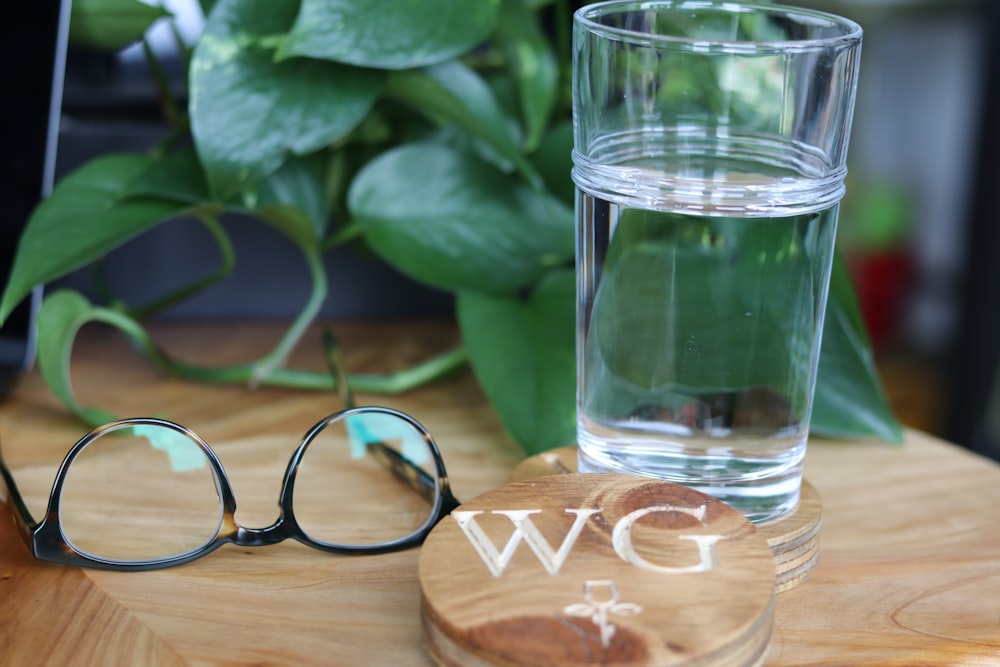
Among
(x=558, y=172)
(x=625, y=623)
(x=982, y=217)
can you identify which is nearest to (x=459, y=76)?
(x=558, y=172)

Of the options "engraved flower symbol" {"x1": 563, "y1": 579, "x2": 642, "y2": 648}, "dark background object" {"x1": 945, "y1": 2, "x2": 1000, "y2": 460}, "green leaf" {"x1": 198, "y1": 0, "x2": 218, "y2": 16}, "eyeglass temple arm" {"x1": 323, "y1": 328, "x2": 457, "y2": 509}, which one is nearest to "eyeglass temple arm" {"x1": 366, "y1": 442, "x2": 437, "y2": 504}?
"eyeglass temple arm" {"x1": 323, "y1": 328, "x2": 457, "y2": 509}

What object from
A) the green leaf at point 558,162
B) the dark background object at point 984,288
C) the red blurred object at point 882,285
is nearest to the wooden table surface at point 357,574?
the green leaf at point 558,162

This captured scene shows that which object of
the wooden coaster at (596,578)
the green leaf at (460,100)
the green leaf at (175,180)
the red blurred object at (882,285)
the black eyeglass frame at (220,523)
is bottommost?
the red blurred object at (882,285)

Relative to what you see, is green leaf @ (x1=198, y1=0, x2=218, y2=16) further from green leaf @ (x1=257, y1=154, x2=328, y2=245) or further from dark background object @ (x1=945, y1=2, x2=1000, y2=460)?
dark background object @ (x1=945, y1=2, x2=1000, y2=460)

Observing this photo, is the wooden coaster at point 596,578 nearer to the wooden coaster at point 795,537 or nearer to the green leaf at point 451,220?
the wooden coaster at point 795,537

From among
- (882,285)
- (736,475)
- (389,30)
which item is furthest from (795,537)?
(882,285)

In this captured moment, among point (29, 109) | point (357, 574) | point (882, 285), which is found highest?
point (29, 109)

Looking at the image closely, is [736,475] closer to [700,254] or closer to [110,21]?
[700,254]
